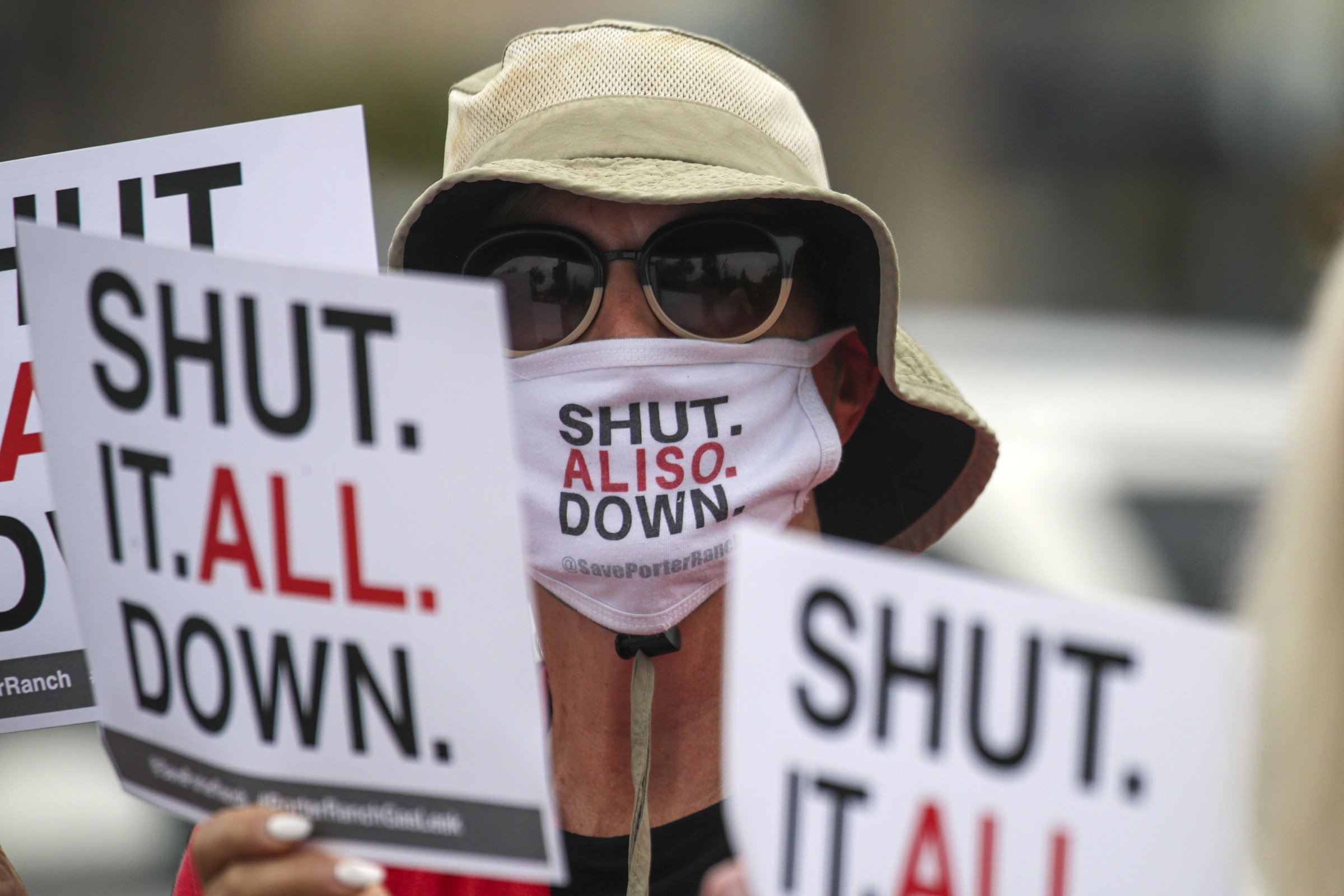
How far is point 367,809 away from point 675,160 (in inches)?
39.6

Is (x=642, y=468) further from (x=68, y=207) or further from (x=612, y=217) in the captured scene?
(x=68, y=207)

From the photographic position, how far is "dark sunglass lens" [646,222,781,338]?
2.01 metres

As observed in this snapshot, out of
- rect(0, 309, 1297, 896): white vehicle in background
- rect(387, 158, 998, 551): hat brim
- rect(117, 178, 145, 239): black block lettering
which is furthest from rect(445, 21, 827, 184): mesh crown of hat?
rect(0, 309, 1297, 896): white vehicle in background

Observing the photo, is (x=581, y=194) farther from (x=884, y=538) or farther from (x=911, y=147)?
(x=911, y=147)

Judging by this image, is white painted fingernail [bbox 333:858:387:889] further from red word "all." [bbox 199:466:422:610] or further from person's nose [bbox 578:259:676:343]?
person's nose [bbox 578:259:676:343]

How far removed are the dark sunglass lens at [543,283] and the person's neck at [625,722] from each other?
1.34 ft

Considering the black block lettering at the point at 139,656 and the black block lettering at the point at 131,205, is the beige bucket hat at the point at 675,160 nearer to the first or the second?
the black block lettering at the point at 131,205

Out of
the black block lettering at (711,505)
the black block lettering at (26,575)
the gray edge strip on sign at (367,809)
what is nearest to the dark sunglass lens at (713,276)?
the black block lettering at (711,505)

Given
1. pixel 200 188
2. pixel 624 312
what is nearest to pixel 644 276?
pixel 624 312

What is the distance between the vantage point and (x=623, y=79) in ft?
6.93

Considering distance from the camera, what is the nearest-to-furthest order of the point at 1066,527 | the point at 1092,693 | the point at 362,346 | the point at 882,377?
the point at 1092,693, the point at 362,346, the point at 882,377, the point at 1066,527

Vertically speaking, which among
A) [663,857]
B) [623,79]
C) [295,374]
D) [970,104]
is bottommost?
[970,104]

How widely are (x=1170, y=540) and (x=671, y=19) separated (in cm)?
849

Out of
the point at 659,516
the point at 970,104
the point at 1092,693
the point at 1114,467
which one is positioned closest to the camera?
the point at 1092,693
